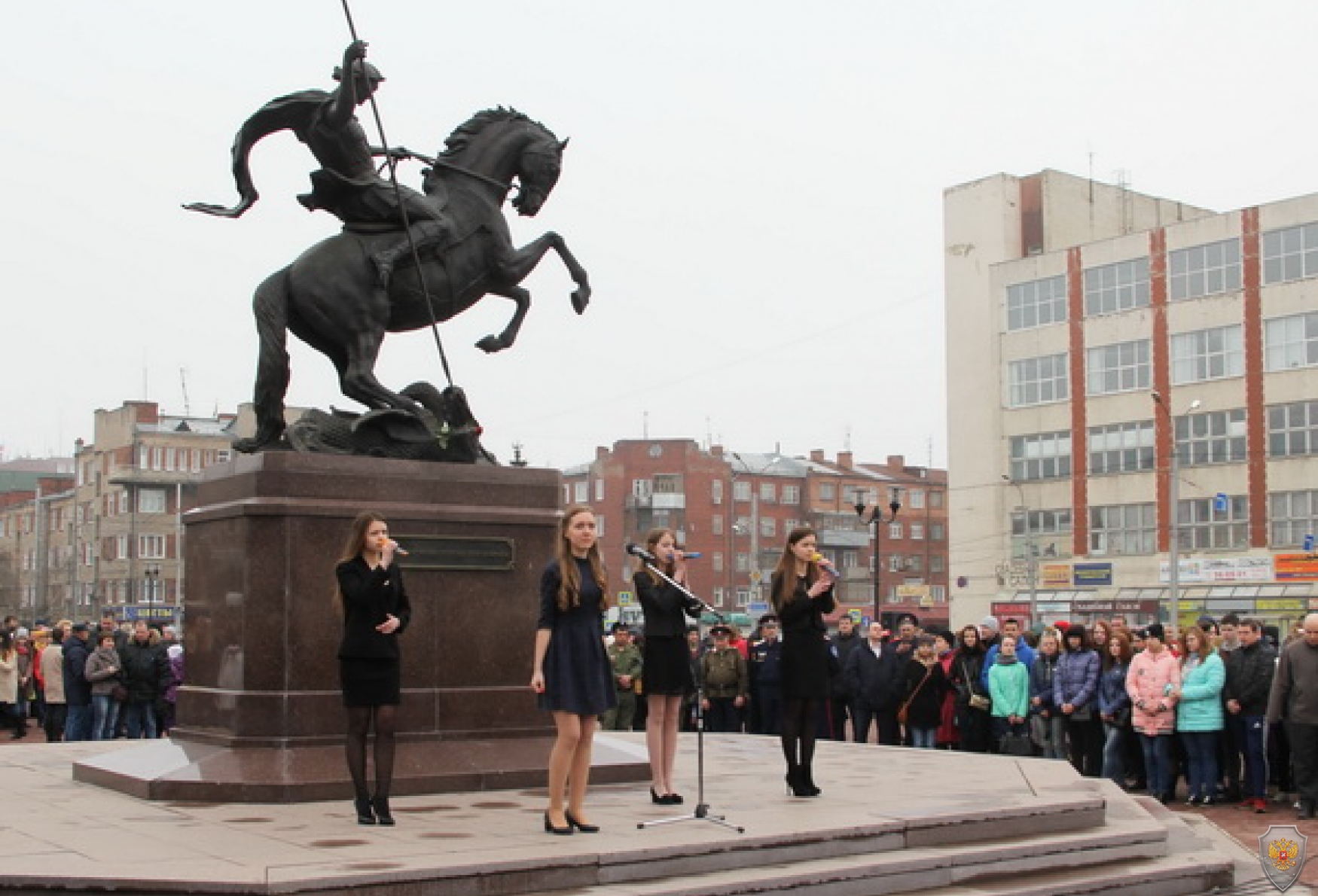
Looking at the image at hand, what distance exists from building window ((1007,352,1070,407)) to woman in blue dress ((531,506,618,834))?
58925mm

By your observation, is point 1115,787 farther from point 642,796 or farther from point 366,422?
point 366,422

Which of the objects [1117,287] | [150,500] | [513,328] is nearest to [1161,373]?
[1117,287]

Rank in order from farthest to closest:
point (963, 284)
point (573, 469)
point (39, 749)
A: point (573, 469), point (963, 284), point (39, 749)

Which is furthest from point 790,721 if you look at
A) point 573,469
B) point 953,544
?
point 573,469

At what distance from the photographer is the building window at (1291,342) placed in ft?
187

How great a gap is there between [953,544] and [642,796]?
60.3 metres

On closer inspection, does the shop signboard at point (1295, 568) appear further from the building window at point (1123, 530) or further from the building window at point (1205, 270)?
the building window at point (1205, 270)

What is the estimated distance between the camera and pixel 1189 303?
199 ft

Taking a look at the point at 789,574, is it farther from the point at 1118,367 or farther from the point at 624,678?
the point at 1118,367

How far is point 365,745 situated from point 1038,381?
2377 inches

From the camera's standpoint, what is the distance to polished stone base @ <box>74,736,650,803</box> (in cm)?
984

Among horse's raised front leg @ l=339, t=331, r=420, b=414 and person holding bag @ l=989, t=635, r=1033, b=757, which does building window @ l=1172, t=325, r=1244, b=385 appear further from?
horse's raised front leg @ l=339, t=331, r=420, b=414

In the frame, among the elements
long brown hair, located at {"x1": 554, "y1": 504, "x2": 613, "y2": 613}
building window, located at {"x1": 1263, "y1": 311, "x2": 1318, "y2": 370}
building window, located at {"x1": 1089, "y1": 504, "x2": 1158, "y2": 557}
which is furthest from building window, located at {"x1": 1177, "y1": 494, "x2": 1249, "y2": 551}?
long brown hair, located at {"x1": 554, "y1": 504, "x2": 613, "y2": 613}

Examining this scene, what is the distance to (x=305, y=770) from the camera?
32.8 feet
